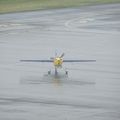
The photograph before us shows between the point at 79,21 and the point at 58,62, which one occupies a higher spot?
the point at 79,21

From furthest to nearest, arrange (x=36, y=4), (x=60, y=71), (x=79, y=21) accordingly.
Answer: (x=36, y=4), (x=79, y=21), (x=60, y=71)

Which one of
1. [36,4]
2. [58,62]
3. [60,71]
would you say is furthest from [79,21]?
[58,62]

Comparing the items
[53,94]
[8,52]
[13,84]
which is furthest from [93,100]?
[8,52]

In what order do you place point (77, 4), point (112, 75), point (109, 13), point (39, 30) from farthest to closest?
A: point (77, 4)
point (109, 13)
point (39, 30)
point (112, 75)

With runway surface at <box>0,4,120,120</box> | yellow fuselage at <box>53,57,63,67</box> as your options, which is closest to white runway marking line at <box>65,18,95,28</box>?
runway surface at <box>0,4,120,120</box>

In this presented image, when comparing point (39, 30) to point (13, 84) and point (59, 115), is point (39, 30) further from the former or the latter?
point (59, 115)

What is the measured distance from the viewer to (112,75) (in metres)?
36.4

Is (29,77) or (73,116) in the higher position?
(29,77)

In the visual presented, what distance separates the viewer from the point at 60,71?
3756cm

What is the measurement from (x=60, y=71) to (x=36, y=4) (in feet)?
137

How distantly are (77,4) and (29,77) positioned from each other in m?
43.8

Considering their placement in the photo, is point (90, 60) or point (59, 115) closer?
point (59, 115)

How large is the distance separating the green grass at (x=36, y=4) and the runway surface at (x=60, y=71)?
535cm

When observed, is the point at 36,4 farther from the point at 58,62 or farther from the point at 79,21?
the point at 58,62
